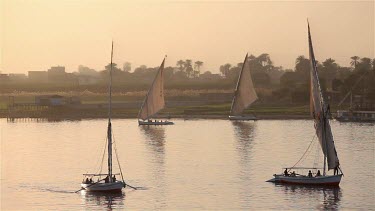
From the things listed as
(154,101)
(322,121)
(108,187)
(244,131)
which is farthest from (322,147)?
(154,101)

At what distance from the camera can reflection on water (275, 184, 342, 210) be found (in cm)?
8419

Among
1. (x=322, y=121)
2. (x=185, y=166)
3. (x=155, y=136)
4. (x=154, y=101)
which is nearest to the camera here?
(x=322, y=121)

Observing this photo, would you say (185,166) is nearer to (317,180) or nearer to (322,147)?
(322,147)

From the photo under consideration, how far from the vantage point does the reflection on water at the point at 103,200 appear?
83.8 m

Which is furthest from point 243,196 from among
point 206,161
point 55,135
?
point 55,135

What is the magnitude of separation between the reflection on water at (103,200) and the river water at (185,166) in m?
0.07

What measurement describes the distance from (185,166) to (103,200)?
25.8 meters

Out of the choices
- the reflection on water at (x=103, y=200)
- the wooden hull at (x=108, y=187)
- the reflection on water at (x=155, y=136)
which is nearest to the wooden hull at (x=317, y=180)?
the wooden hull at (x=108, y=187)

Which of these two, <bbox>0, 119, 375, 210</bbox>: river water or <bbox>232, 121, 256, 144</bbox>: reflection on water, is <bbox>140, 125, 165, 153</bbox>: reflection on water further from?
<bbox>232, 121, 256, 144</bbox>: reflection on water

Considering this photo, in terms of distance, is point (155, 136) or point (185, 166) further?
point (155, 136)

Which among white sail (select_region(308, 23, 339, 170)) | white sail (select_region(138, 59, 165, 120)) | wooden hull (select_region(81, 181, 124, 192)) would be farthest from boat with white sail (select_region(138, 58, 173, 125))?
wooden hull (select_region(81, 181, 124, 192))

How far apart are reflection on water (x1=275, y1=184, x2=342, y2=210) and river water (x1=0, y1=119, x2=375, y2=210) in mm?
75

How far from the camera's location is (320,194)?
293ft

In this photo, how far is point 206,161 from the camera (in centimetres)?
11788
